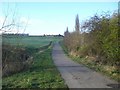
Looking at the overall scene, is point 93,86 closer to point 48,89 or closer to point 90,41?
point 48,89

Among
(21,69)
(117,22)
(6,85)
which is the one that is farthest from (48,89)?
(21,69)

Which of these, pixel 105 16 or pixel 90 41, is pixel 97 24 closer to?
pixel 105 16

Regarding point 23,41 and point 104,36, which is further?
point 104,36

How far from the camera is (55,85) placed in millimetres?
14211

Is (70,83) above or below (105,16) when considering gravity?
below

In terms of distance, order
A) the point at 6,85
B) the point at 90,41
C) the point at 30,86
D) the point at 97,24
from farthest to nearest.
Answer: the point at 90,41
the point at 97,24
the point at 6,85
the point at 30,86

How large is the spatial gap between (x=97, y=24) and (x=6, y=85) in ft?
36.8

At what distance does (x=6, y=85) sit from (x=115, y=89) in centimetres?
561

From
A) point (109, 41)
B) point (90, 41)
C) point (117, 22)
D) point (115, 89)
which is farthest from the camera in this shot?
point (90, 41)

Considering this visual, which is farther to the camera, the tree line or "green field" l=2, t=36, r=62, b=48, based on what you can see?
the tree line

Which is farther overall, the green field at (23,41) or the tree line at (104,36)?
the tree line at (104,36)

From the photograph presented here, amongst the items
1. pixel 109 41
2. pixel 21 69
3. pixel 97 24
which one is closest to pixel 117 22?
pixel 109 41

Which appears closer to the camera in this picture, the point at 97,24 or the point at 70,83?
the point at 70,83

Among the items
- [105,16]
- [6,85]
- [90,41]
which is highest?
[105,16]
